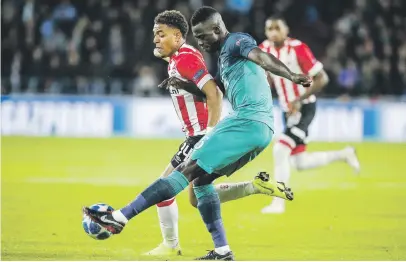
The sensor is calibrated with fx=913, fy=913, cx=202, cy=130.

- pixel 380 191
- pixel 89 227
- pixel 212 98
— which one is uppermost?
pixel 212 98

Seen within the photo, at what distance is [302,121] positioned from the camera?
1180 centimetres

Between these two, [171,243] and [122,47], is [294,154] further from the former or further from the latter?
[122,47]

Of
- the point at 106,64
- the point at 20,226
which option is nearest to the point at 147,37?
the point at 106,64

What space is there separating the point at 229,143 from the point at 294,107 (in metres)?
4.55

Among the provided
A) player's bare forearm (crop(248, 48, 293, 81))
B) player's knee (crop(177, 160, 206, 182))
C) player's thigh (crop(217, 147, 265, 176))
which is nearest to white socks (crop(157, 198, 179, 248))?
player's thigh (crop(217, 147, 265, 176))

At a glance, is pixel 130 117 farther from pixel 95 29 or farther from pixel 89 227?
pixel 89 227

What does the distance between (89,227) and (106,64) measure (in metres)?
17.8

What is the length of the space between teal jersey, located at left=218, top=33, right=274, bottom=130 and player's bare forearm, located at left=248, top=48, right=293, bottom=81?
98 millimetres

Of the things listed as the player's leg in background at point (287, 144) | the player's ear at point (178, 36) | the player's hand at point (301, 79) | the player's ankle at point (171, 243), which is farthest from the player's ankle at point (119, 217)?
the player's leg in background at point (287, 144)

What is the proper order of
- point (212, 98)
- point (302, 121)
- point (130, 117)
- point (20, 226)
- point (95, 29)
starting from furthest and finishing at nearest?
point (95, 29) → point (130, 117) → point (302, 121) → point (20, 226) → point (212, 98)

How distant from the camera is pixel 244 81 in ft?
24.2

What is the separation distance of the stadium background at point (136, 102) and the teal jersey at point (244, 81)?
4350 millimetres

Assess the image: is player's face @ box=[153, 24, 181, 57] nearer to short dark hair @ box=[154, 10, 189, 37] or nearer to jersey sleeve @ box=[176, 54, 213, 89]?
short dark hair @ box=[154, 10, 189, 37]

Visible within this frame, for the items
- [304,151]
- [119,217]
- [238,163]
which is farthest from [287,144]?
[119,217]
